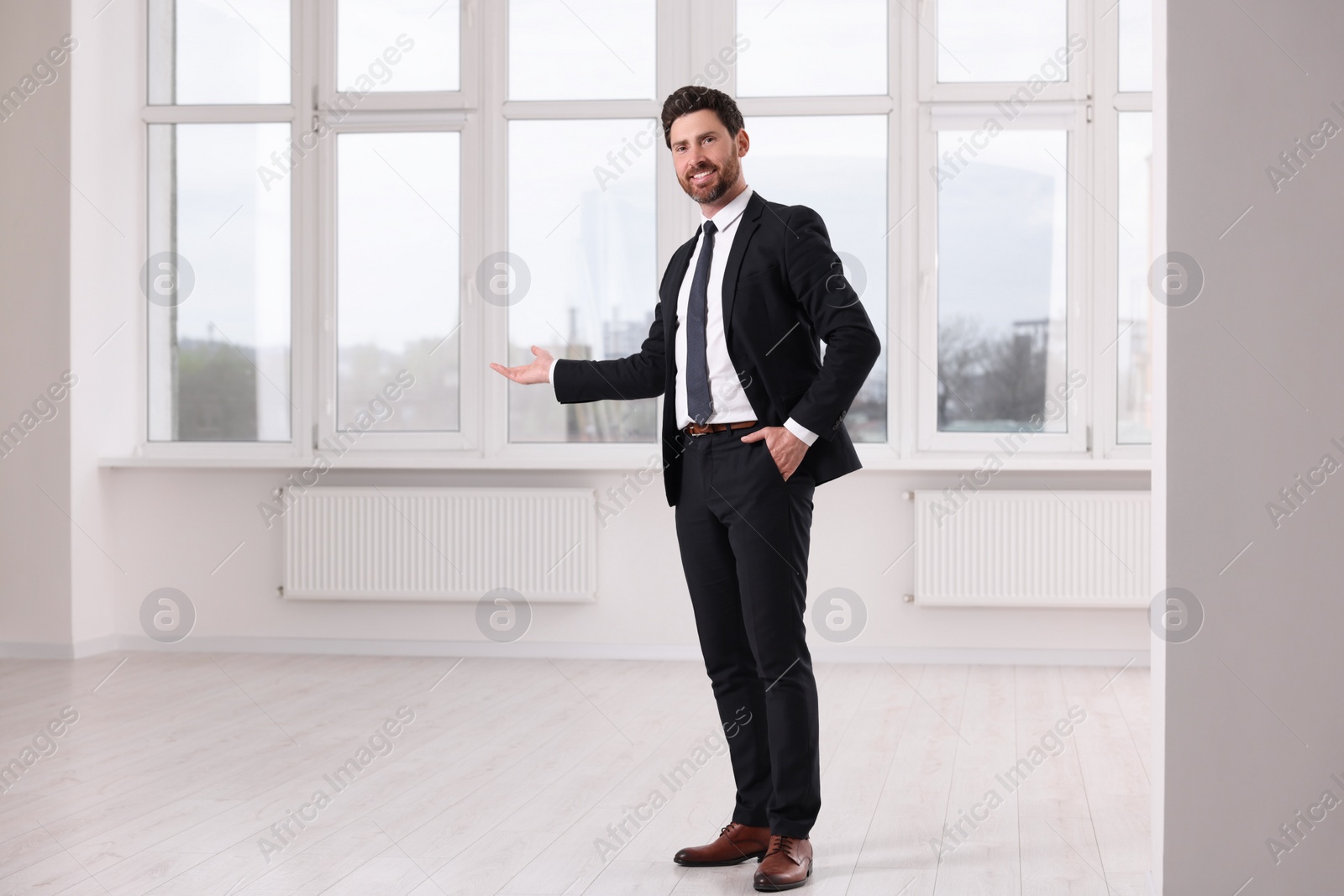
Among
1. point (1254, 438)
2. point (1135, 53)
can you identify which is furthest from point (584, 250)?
point (1254, 438)

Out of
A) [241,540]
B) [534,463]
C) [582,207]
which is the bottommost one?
[241,540]

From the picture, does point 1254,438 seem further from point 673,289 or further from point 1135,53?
point 1135,53

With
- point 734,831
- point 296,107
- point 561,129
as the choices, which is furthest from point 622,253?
point 734,831

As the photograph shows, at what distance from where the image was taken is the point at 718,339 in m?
2.23

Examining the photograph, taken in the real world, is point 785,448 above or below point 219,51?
below

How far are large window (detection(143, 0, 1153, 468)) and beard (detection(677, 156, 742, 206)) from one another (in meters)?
2.57

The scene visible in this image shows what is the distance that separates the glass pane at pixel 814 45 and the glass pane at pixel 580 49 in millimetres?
415

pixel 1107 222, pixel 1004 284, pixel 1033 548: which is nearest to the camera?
pixel 1033 548

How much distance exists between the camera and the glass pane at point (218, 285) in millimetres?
5102

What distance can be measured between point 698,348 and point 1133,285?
310cm

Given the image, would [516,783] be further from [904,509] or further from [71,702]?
[904,509]

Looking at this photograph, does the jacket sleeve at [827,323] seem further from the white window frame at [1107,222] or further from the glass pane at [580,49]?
the glass pane at [580,49]

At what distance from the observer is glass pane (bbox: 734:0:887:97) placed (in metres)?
4.84

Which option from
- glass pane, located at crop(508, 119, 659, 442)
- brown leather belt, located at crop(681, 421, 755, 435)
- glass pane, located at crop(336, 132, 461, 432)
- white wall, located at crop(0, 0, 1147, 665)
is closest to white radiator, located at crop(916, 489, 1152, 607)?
white wall, located at crop(0, 0, 1147, 665)
